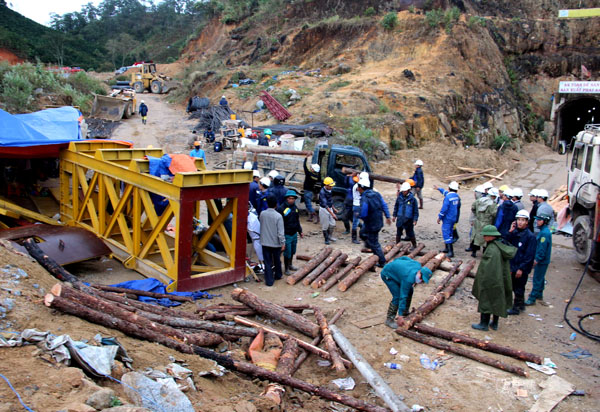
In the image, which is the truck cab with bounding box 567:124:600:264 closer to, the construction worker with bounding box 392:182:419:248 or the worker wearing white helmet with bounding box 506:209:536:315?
the worker wearing white helmet with bounding box 506:209:536:315

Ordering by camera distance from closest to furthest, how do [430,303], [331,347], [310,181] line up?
[331,347]
[430,303]
[310,181]

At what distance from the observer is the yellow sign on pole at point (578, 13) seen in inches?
1284

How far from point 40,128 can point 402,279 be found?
8623 mm

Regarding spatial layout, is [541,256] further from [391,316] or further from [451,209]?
[391,316]

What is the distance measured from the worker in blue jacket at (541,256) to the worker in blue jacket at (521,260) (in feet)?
1.17

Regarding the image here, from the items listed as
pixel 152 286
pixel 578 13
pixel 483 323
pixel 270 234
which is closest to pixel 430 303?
pixel 483 323

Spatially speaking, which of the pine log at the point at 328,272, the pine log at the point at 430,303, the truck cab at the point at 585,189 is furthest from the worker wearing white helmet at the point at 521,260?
the pine log at the point at 328,272

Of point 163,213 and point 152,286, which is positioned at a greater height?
point 163,213

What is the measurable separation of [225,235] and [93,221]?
3.18 m

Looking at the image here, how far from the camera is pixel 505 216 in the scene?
9.72 m

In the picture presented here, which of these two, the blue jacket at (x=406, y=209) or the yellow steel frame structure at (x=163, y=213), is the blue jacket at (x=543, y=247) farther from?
the yellow steel frame structure at (x=163, y=213)

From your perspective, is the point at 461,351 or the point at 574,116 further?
the point at 574,116

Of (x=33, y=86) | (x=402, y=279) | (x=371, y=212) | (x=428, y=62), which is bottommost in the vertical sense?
(x=402, y=279)

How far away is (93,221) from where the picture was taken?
989cm
